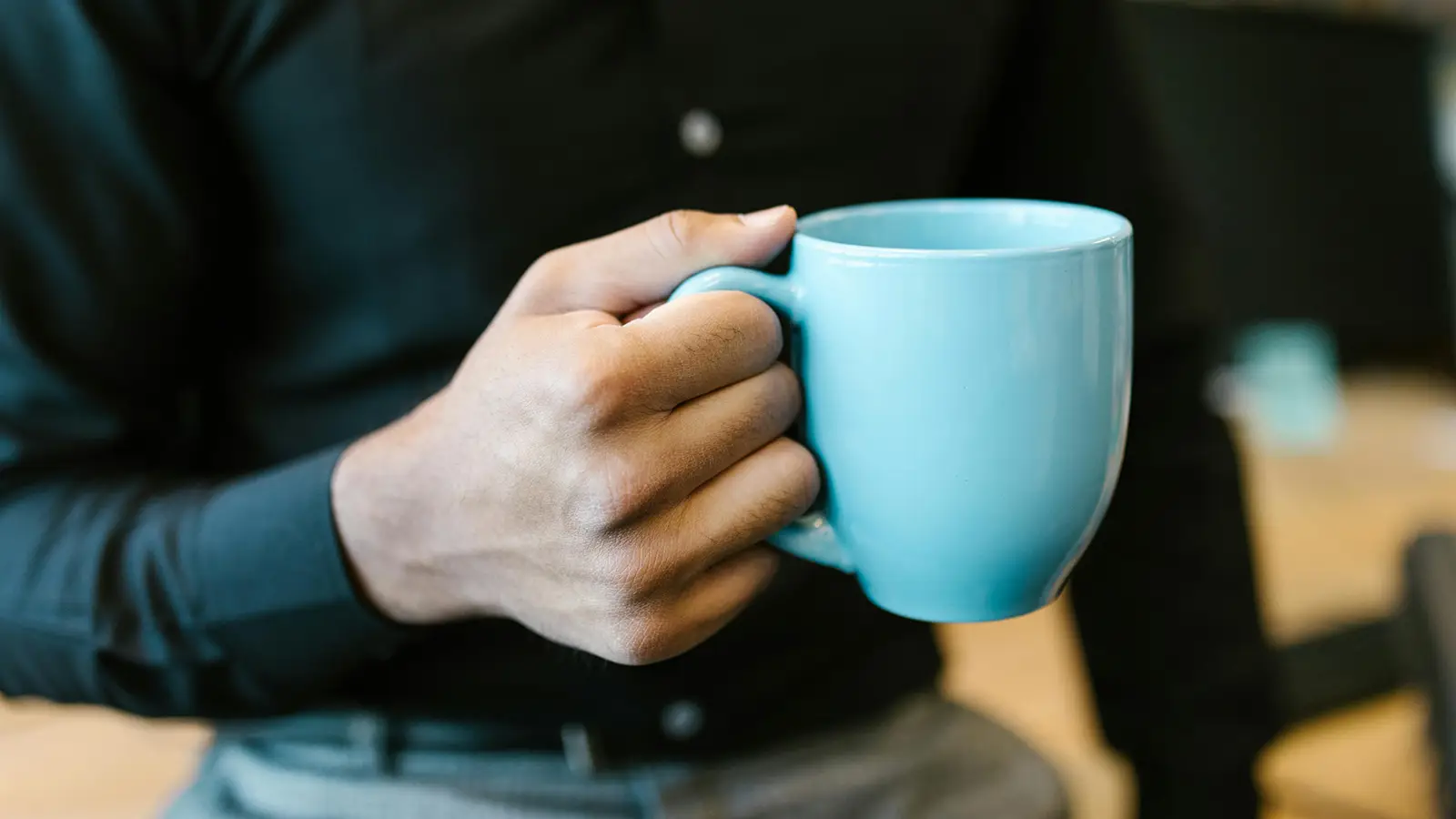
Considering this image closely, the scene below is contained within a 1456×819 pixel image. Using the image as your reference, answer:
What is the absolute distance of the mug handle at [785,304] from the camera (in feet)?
1.20

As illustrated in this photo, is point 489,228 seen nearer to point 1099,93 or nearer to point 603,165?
point 603,165

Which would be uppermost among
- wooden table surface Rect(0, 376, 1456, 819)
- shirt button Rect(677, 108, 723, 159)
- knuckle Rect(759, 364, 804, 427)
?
shirt button Rect(677, 108, 723, 159)

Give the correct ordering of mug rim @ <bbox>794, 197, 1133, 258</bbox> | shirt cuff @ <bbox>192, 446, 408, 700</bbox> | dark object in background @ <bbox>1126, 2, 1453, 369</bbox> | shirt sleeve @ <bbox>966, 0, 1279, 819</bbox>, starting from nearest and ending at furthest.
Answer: mug rim @ <bbox>794, 197, 1133, 258</bbox>, shirt cuff @ <bbox>192, 446, 408, 700</bbox>, shirt sleeve @ <bbox>966, 0, 1279, 819</bbox>, dark object in background @ <bbox>1126, 2, 1453, 369</bbox>

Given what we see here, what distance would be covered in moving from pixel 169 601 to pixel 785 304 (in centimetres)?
32

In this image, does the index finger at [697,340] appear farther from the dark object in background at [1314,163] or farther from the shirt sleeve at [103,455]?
the dark object in background at [1314,163]

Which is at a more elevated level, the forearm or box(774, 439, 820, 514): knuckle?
box(774, 439, 820, 514): knuckle

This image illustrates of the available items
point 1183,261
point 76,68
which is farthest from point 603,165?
point 1183,261

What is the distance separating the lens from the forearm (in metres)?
0.47

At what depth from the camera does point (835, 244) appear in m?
0.35

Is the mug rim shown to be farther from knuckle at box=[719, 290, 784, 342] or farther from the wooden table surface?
the wooden table surface

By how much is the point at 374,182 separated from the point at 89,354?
6.1 inches

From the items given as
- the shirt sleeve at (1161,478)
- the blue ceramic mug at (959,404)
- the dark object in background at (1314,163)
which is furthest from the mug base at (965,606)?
the dark object in background at (1314,163)

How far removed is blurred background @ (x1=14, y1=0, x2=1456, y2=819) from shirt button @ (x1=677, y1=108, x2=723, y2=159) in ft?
1.21

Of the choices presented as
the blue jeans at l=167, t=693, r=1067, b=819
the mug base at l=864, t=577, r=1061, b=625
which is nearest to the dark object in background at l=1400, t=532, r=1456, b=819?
the blue jeans at l=167, t=693, r=1067, b=819
